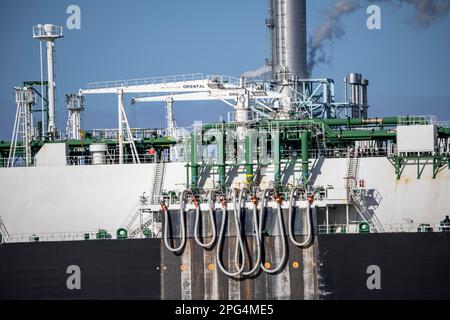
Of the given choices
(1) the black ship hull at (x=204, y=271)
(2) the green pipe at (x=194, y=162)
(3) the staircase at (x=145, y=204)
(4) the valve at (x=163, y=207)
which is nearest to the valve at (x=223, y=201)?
(2) the green pipe at (x=194, y=162)

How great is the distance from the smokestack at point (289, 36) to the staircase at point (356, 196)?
15.7 meters

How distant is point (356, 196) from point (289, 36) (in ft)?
63.9

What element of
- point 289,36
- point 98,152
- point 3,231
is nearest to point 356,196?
point 98,152

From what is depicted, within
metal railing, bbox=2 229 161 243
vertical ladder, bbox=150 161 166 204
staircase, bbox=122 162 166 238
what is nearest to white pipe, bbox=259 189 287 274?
staircase, bbox=122 162 166 238

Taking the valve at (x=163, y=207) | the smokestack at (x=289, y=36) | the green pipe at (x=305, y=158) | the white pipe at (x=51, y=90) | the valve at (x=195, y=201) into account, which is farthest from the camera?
the smokestack at (x=289, y=36)

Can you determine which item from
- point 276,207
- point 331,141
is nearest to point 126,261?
point 276,207

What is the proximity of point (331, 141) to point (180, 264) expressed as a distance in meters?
11.0

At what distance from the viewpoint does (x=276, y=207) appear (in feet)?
208

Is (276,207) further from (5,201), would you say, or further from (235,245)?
(5,201)

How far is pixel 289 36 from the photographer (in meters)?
81.6

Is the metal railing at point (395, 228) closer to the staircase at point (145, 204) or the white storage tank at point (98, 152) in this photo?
the staircase at point (145, 204)

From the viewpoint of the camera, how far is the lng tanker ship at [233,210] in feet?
205

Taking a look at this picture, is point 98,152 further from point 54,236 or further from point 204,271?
point 204,271
